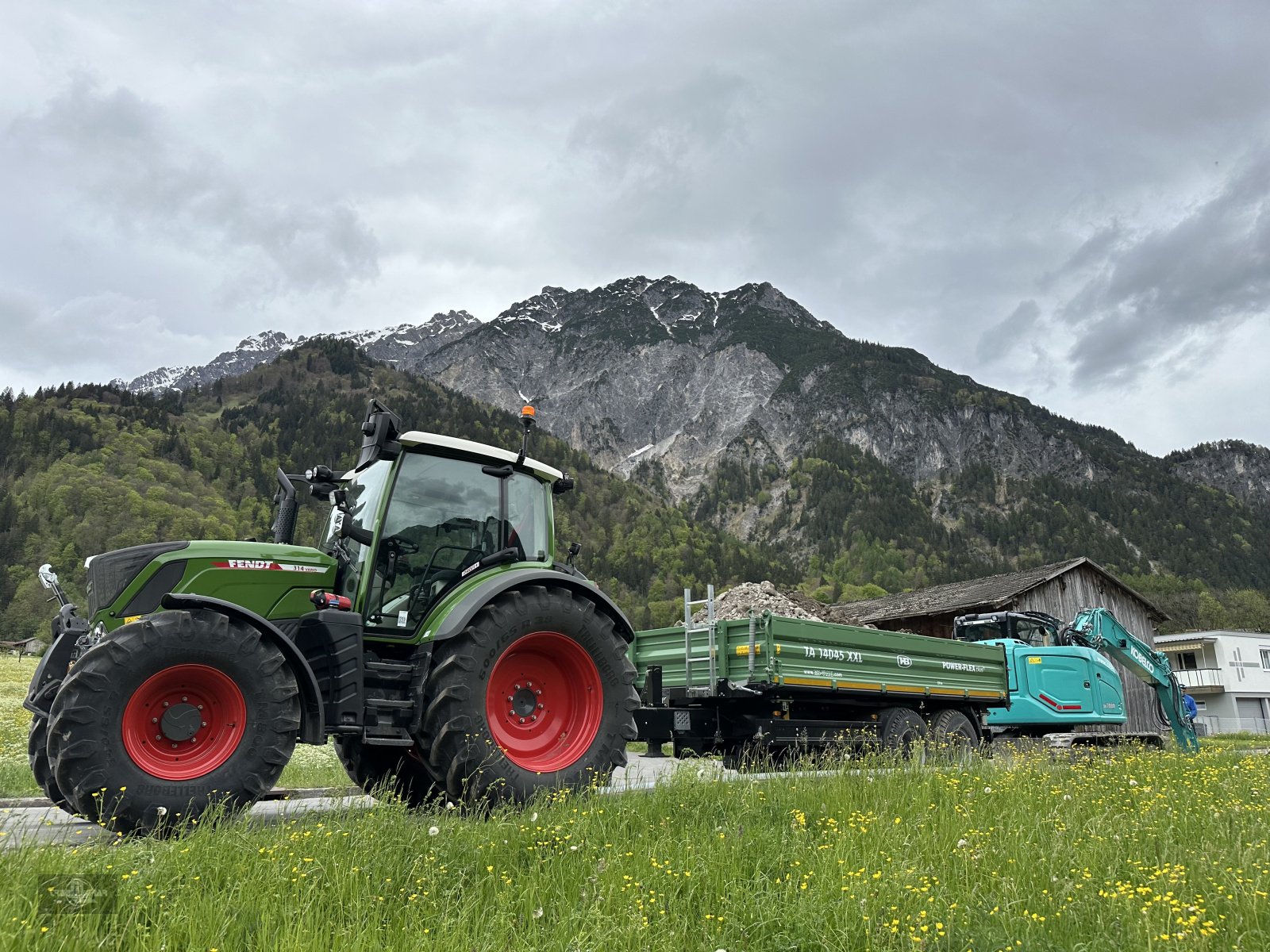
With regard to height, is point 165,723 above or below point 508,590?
below

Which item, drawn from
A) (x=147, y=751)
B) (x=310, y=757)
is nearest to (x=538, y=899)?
(x=147, y=751)

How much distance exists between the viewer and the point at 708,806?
235 inches

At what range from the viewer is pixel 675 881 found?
4.22 m

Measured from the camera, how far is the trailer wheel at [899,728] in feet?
37.5

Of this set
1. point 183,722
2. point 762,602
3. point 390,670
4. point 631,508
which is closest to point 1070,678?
point 762,602

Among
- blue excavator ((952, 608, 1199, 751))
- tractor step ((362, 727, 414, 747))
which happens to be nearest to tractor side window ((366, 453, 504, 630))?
tractor step ((362, 727, 414, 747))

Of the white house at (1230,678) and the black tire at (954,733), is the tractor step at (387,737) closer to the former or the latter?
the black tire at (954,733)

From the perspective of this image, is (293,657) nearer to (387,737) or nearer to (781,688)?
(387,737)

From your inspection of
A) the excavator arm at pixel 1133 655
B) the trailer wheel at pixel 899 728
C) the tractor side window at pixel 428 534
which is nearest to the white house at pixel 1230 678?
the excavator arm at pixel 1133 655

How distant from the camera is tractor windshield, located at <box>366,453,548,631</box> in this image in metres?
6.63

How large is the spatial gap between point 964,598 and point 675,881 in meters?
30.3

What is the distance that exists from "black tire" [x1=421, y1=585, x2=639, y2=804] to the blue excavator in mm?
9942

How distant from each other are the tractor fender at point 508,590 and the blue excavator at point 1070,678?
992 cm

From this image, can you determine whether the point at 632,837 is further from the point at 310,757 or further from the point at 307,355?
the point at 307,355
